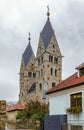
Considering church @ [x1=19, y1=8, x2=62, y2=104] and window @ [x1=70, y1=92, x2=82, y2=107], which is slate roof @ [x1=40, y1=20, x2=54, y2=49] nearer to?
church @ [x1=19, y1=8, x2=62, y2=104]

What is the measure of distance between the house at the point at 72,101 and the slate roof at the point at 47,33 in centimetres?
8622

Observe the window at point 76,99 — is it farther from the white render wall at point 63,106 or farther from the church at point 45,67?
the church at point 45,67

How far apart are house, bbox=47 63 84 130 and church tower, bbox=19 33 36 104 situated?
98557 mm

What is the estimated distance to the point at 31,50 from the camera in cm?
14050

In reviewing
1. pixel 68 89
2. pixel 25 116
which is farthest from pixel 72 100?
pixel 25 116

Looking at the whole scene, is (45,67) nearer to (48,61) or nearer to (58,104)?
(48,61)

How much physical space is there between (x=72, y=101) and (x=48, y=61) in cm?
8566

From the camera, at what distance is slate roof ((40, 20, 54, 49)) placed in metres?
117

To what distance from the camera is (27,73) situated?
441ft

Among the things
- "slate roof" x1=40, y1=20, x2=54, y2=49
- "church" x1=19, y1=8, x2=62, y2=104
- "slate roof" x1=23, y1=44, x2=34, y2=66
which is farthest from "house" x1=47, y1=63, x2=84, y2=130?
"slate roof" x1=23, y1=44, x2=34, y2=66

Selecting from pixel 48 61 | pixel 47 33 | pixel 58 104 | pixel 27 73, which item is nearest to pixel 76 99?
pixel 58 104

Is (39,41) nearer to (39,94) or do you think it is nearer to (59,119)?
(39,94)

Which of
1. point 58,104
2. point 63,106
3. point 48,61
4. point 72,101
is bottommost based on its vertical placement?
point 63,106

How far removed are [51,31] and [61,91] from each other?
92177 mm
